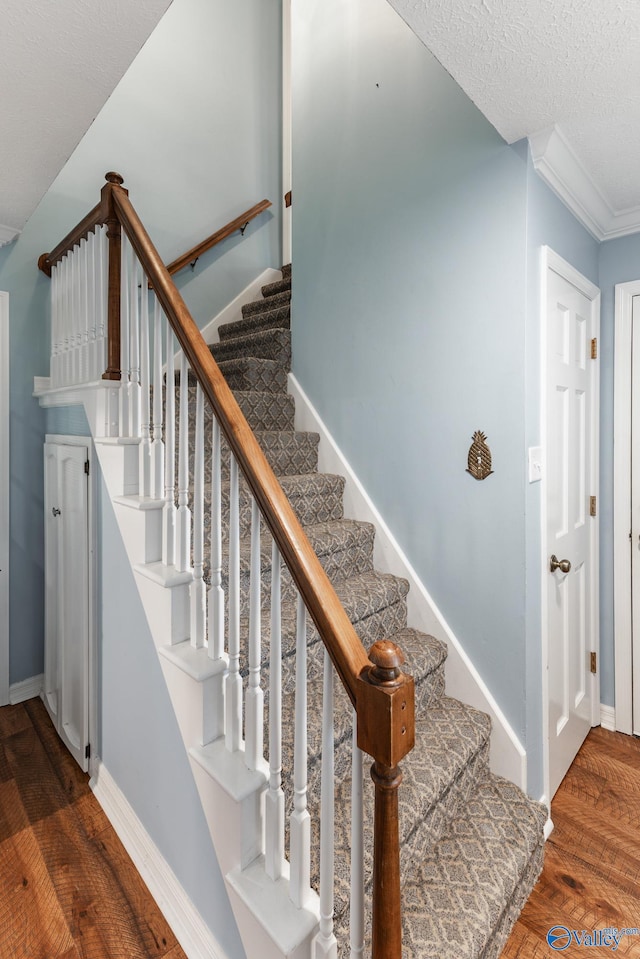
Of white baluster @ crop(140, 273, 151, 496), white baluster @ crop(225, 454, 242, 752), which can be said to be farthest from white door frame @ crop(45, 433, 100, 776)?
white baluster @ crop(225, 454, 242, 752)

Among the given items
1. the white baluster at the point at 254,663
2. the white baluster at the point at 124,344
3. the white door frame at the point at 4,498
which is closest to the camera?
the white baluster at the point at 254,663

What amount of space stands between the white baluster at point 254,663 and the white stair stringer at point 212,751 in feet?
0.23

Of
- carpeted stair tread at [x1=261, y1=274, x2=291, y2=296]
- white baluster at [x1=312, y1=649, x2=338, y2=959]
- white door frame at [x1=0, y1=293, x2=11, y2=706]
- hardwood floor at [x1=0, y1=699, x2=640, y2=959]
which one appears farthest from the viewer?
carpeted stair tread at [x1=261, y1=274, x2=291, y2=296]

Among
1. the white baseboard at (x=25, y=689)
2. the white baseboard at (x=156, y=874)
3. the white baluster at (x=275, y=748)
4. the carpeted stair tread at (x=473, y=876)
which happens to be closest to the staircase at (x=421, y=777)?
the carpeted stair tread at (x=473, y=876)

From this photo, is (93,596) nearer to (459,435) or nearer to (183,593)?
(183,593)

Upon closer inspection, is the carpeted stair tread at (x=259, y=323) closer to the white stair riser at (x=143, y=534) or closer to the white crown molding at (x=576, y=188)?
the white crown molding at (x=576, y=188)

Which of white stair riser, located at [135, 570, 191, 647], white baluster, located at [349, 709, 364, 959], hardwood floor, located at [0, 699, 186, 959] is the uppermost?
white stair riser, located at [135, 570, 191, 647]

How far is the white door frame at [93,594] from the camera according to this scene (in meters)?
2.04

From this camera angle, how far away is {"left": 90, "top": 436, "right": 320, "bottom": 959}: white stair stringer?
1.10 metres

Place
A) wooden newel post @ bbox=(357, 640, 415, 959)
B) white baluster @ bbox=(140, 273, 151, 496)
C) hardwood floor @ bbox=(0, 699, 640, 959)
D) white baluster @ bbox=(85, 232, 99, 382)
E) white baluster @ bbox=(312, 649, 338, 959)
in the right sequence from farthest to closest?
white baluster @ bbox=(85, 232, 99, 382) < white baluster @ bbox=(140, 273, 151, 496) < hardwood floor @ bbox=(0, 699, 640, 959) < white baluster @ bbox=(312, 649, 338, 959) < wooden newel post @ bbox=(357, 640, 415, 959)

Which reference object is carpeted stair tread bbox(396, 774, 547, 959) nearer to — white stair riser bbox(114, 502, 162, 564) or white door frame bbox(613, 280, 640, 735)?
white door frame bbox(613, 280, 640, 735)

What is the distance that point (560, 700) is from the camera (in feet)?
6.71

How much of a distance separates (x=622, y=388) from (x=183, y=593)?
2.17 meters

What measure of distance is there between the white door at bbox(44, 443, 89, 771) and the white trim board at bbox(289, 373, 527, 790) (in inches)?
44.2
